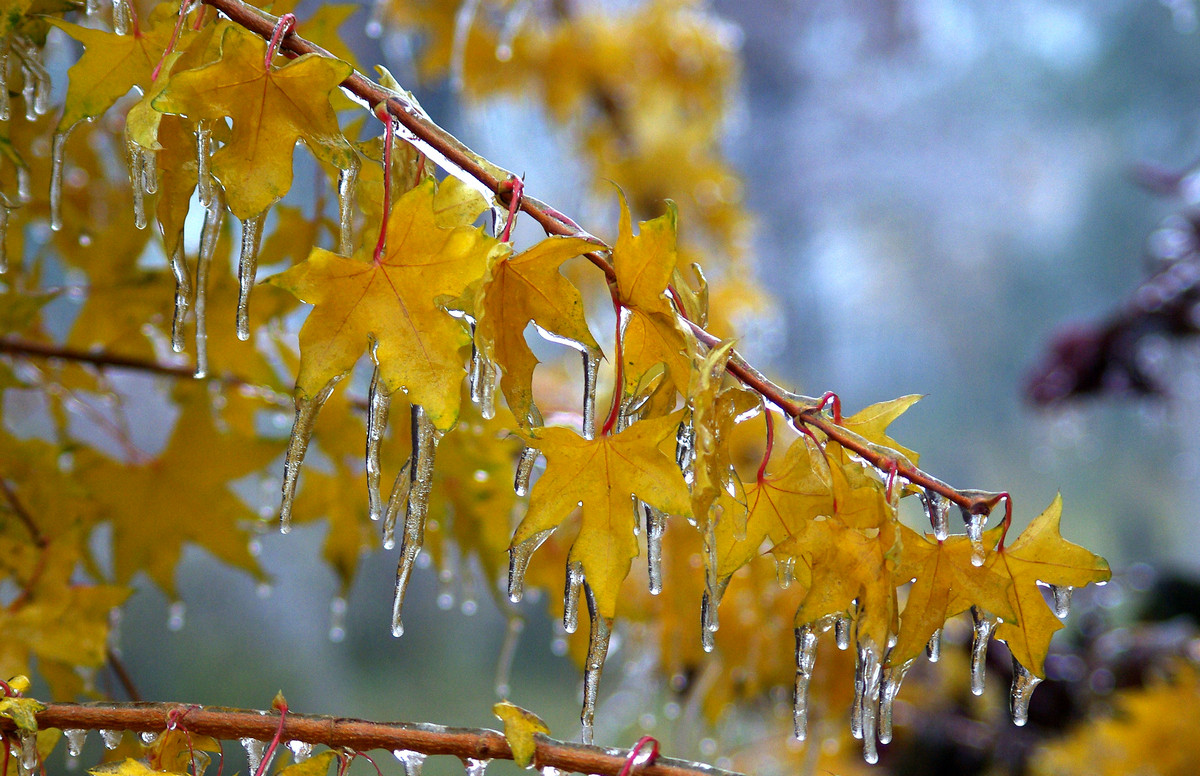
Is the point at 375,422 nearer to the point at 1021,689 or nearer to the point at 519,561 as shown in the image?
the point at 519,561

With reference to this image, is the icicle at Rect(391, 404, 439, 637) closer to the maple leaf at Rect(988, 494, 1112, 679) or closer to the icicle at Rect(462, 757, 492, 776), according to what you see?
the icicle at Rect(462, 757, 492, 776)

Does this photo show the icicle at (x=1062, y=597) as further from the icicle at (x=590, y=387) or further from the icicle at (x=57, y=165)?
the icicle at (x=57, y=165)

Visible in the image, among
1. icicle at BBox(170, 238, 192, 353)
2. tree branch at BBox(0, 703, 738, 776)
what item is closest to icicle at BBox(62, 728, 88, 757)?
tree branch at BBox(0, 703, 738, 776)

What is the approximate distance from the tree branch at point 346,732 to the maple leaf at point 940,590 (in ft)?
0.21

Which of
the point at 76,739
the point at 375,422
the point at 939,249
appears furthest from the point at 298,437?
the point at 939,249

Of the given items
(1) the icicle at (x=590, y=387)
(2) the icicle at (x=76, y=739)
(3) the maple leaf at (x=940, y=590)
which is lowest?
(2) the icicle at (x=76, y=739)

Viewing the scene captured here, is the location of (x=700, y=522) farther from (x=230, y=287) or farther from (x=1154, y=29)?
(x=1154, y=29)

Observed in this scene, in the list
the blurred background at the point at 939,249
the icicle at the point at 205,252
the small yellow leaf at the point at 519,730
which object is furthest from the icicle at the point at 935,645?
the blurred background at the point at 939,249

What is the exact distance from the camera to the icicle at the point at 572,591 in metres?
0.24

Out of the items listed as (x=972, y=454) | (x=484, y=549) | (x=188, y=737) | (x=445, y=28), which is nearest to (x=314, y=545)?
(x=445, y=28)

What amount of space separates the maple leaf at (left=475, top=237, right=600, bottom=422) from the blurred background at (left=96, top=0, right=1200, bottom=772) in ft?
4.36

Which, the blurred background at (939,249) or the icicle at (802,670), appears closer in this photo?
the icicle at (802,670)

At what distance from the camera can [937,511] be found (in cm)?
25

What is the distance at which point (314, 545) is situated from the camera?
5.06 ft
